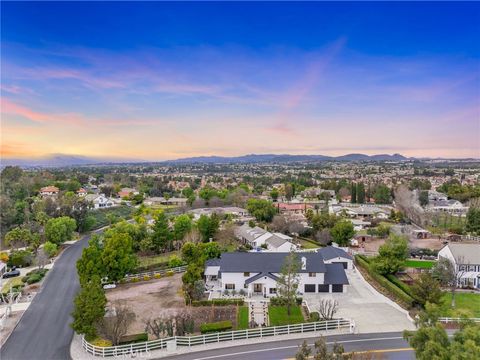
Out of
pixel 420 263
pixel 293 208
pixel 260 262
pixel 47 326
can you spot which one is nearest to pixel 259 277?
pixel 260 262

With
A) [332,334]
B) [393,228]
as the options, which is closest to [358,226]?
[393,228]

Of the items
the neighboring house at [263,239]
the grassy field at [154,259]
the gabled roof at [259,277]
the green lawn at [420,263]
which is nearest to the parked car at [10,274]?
the grassy field at [154,259]

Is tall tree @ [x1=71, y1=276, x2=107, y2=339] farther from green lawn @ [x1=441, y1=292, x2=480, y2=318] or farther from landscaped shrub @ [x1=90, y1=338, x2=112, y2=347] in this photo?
green lawn @ [x1=441, y1=292, x2=480, y2=318]

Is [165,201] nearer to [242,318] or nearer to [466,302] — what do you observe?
[242,318]

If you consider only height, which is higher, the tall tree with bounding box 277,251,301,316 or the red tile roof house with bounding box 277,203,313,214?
the tall tree with bounding box 277,251,301,316

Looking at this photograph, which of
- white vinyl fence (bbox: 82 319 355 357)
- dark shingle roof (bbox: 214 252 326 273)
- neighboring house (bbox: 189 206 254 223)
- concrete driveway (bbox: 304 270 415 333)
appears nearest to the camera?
white vinyl fence (bbox: 82 319 355 357)

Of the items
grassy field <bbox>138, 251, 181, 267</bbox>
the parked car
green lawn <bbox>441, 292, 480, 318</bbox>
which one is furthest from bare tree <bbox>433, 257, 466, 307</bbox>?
the parked car
